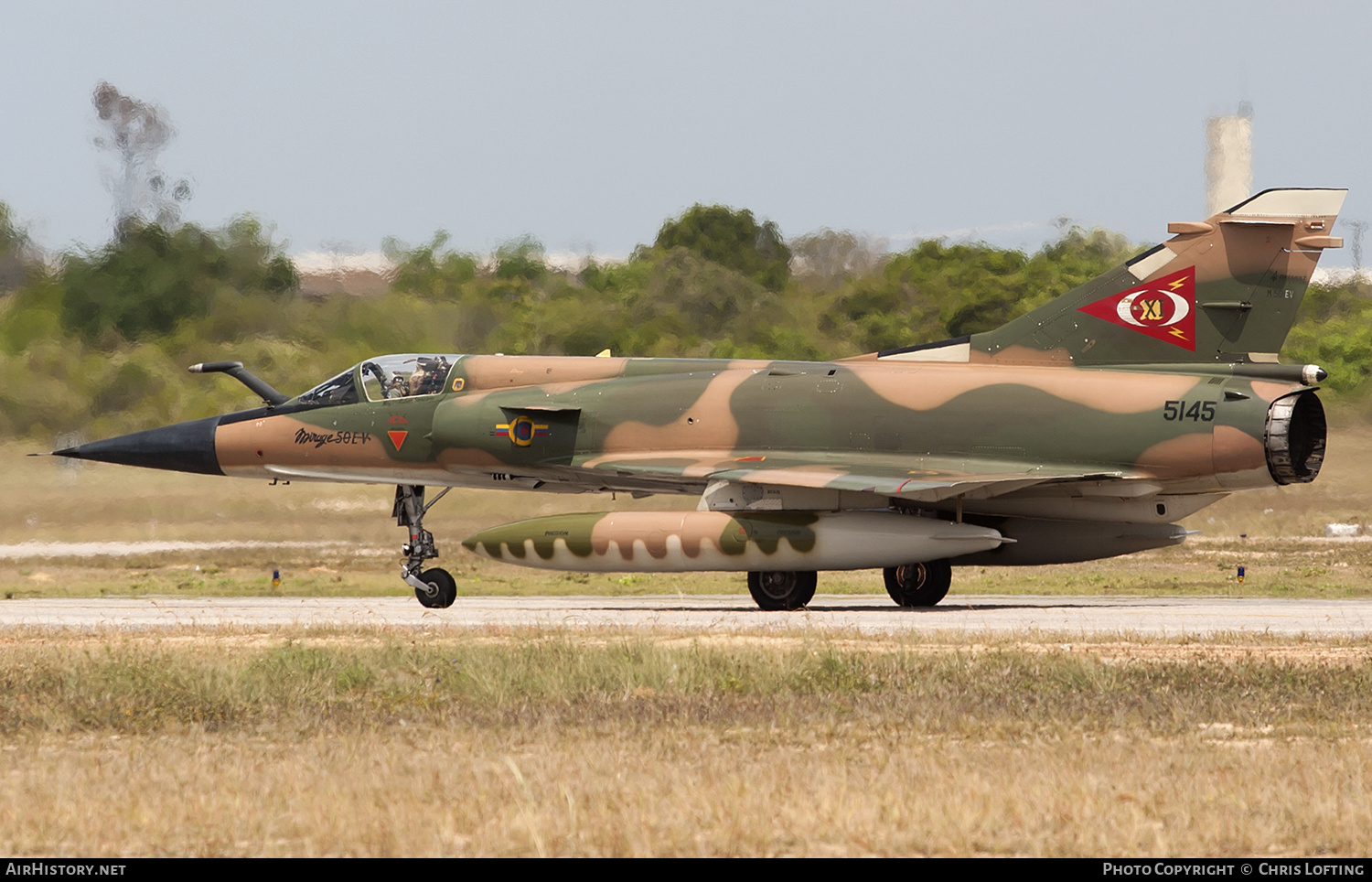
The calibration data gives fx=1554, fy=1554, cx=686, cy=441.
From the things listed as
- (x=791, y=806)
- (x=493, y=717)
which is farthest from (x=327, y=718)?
(x=791, y=806)

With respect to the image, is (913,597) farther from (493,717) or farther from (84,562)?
(84,562)

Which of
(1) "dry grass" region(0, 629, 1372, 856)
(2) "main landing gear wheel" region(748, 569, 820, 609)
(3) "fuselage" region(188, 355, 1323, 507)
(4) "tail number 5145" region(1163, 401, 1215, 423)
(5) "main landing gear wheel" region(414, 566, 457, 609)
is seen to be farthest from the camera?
(5) "main landing gear wheel" region(414, 566, 457, 609)

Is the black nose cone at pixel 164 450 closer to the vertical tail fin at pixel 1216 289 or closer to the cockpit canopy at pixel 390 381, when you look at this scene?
the cockpit canopy at pixel 390 381

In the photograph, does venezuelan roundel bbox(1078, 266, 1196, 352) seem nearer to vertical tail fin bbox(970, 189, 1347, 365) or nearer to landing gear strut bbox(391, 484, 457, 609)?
vertical tail fin bbox(970, 189, 1347, 365)

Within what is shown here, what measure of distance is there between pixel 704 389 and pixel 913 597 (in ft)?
13.0

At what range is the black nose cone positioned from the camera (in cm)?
2256

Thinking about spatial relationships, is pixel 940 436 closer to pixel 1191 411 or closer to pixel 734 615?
pixel 1191 411

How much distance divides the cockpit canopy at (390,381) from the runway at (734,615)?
9.62 feet

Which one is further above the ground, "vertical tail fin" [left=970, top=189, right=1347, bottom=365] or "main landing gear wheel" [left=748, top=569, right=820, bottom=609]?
"vertical tail fin" [left=970, top=189, right=1347, bottom=365]

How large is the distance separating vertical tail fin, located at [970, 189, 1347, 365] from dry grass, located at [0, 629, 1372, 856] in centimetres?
594

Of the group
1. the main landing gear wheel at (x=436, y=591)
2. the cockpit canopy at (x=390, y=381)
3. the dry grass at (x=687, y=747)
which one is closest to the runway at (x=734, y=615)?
the main landing gear wheel at (x=436, y=591)

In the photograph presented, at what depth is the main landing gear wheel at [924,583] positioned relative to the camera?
68.2 ft

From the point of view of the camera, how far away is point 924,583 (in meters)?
20.8

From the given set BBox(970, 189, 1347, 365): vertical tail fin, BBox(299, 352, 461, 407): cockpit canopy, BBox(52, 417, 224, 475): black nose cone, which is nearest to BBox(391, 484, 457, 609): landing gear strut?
BBox(299, 352, 461, 407): cockpit canopy
